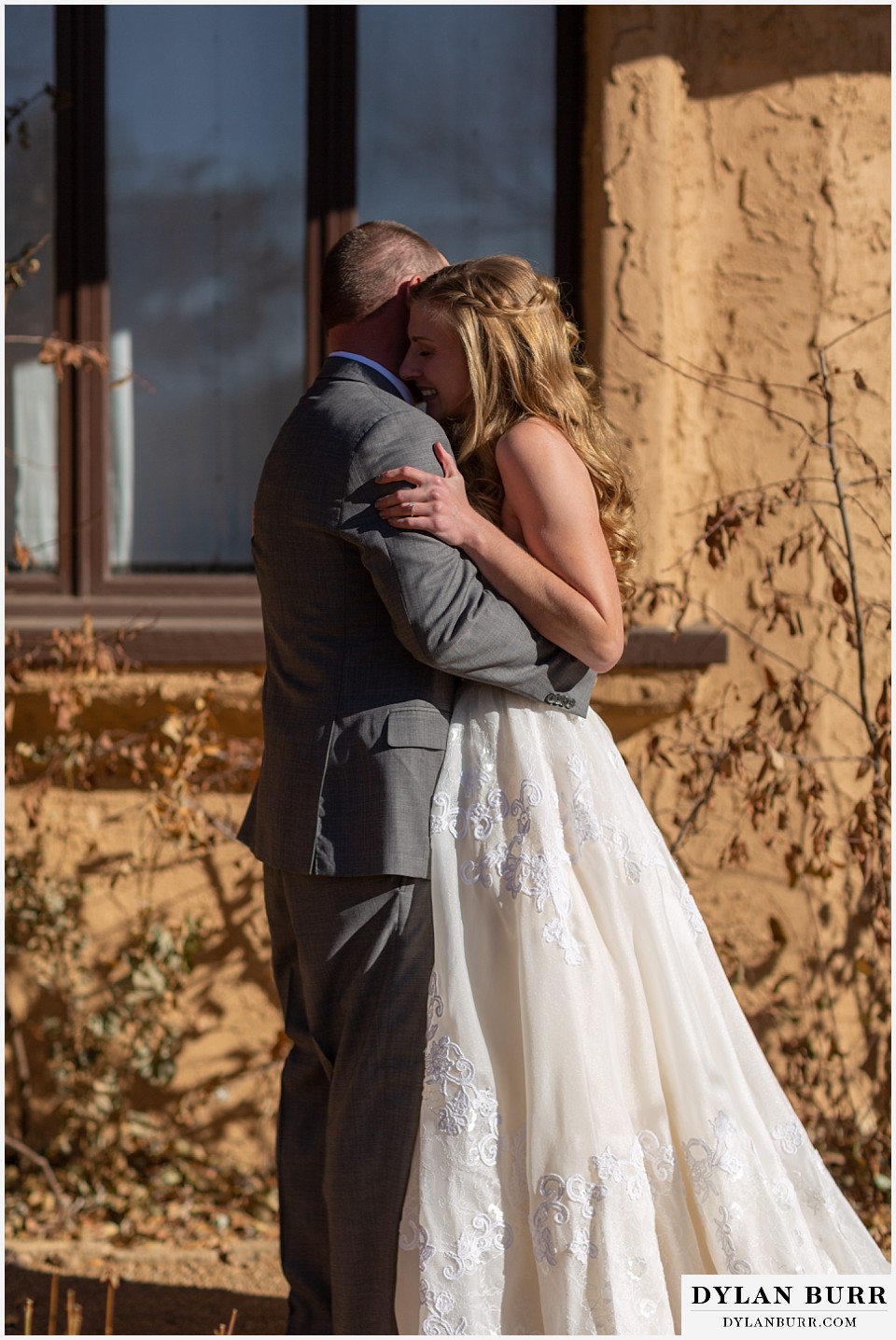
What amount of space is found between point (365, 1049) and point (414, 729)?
53cm

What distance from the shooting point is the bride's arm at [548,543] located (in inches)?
79.8

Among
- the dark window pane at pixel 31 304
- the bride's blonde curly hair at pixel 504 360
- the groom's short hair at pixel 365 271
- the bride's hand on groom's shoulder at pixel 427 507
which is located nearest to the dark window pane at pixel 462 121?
the dark window pane at pixel 31 304

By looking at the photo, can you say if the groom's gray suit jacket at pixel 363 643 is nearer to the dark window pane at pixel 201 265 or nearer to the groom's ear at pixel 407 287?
the groom's ear at pixel 407 287

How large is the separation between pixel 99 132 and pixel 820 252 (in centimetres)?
215

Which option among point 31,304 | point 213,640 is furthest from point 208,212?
point 213,640

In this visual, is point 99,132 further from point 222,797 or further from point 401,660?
point 401,660

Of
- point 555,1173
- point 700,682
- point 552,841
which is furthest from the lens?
point 700,682

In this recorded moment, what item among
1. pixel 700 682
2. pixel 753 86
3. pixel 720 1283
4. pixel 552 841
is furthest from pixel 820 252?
pixel 720 1283

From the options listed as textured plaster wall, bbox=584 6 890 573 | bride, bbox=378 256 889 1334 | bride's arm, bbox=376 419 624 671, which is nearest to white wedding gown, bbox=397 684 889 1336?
bride, bbox=378 256 889 1334

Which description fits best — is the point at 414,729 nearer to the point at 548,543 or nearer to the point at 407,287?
the point at 548,543

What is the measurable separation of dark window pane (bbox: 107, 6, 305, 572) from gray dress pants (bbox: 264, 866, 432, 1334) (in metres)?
1.94

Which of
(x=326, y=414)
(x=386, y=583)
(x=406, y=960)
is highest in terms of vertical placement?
(x=326, y=414)

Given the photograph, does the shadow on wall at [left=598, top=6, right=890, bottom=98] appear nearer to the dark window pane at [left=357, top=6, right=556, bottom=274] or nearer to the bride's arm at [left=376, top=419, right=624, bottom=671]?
the dark window pane at [left=357, top=6, right=556, bottom=274]

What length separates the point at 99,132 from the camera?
3668mm
